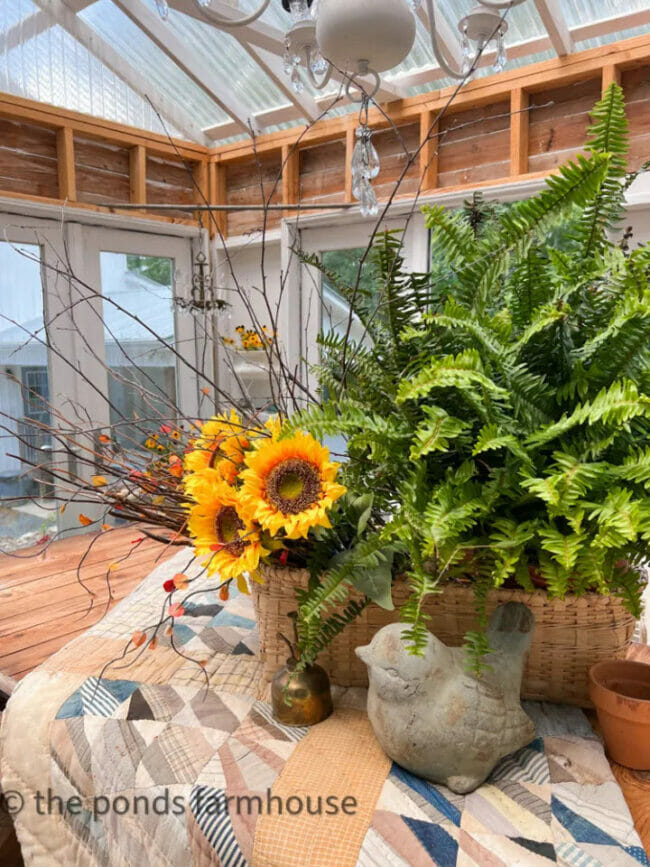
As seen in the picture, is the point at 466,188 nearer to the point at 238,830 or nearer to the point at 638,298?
the point at 638,298

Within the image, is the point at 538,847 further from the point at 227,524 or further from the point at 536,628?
the point at 227,524

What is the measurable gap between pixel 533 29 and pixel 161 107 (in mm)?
1515

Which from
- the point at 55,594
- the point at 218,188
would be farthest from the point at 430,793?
the point at 218,188

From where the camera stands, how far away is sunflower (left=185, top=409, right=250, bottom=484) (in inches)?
29.7

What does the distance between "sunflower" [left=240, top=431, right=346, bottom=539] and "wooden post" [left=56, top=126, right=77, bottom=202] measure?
2.17 metres

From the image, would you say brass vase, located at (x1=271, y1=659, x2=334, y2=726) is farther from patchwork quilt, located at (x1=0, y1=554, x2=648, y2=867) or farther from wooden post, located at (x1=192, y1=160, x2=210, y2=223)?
wooden post, located at (x1=192, y1=160, x2=210, y2=223)

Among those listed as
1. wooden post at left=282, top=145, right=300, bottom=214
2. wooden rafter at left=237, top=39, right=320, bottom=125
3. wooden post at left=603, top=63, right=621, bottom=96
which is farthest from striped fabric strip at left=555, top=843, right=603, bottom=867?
wooden post at left=282, top=145, right=300, bottom=214

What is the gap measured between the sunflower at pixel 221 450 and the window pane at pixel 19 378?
1.86 m

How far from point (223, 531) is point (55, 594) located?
1.03m

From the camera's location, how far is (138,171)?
2639mm

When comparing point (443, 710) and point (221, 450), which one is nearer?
point (443, 710)

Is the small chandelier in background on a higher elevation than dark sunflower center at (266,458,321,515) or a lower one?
higher

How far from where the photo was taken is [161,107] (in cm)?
265

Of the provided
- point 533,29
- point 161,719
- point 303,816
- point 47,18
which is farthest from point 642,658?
point 47,18
